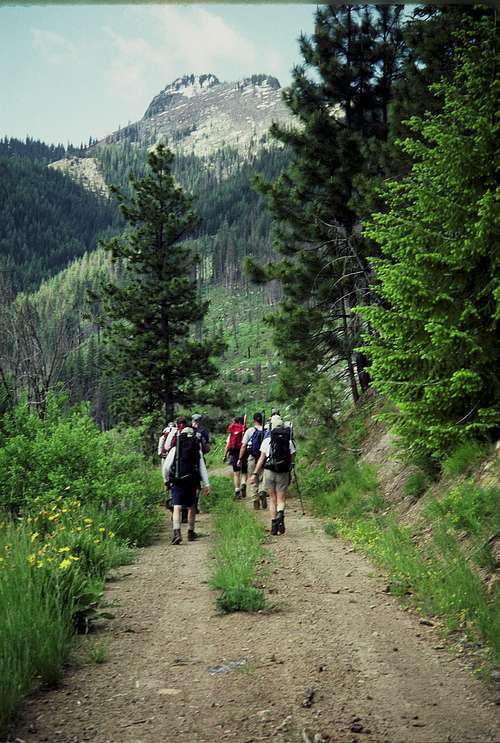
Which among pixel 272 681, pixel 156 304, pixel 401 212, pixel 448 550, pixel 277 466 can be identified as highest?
pixel 156 304

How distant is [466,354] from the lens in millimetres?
7758

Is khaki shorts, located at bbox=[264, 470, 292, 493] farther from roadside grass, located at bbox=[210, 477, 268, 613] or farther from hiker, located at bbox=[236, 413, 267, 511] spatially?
hiker, located at bbox=[236, 413, 267, 511]

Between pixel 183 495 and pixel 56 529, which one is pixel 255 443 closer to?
pixel 183 495

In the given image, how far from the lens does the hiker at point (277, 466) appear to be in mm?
11023

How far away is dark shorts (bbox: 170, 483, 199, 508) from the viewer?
1081cm

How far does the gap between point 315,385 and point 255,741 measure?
13289 mm

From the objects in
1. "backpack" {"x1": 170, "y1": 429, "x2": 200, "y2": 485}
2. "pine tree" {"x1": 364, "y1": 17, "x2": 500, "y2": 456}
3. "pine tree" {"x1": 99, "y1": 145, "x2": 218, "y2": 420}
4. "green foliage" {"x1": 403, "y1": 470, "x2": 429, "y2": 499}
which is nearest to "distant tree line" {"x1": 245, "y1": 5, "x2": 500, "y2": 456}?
"pine tree" {"x1": 364, "y1": 17, "x2": 500, "y2": 456}

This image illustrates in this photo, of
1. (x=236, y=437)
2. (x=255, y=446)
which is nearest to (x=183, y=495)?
(x=255, y=446)

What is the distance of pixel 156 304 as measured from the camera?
28000 mm

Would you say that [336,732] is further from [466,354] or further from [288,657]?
[466,354]

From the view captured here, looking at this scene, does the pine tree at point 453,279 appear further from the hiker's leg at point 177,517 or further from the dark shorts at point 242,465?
the dark shorts at point 242,465

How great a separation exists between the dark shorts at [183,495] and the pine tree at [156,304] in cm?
1614

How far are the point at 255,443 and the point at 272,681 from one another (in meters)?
11.4

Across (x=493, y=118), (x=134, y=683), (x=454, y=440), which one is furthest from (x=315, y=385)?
(x=134, y=683)
